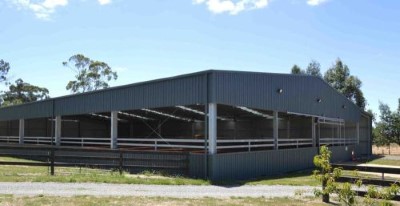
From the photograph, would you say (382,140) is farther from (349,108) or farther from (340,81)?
(349,108)

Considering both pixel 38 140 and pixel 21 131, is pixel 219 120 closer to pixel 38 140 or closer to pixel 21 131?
pixel 38 140

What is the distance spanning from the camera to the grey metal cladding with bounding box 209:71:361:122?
16000 millimetres

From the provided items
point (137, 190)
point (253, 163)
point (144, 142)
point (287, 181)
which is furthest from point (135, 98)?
point (144, 142)

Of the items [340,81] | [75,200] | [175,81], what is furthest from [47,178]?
[340,81]

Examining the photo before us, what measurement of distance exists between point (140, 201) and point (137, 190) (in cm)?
186

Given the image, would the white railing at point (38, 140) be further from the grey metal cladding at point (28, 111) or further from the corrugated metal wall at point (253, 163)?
the corrugated metal wall at point (253, 163)

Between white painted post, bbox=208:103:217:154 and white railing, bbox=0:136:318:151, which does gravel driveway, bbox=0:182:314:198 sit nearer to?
white painted post, bbox=208:103:217:154

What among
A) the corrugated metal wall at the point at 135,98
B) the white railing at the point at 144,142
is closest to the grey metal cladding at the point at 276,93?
the corrugated metal wall at the point at 135,98

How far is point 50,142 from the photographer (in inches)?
1046

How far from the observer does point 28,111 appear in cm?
2778

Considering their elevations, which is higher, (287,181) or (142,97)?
(142,97)

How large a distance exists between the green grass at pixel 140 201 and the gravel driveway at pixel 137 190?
64 cm

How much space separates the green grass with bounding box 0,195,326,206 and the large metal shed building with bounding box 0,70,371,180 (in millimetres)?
4948

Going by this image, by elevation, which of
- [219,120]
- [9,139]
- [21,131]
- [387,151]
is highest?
[219,120]
